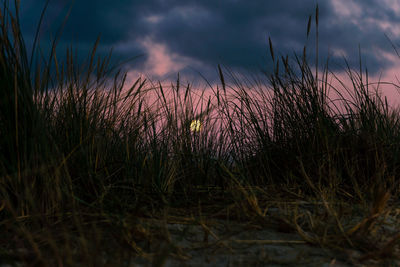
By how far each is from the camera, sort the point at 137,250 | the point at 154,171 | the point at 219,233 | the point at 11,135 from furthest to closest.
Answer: the point at 154,171 → the point at 11,135 → the point at 219,233 → the point at 137,250

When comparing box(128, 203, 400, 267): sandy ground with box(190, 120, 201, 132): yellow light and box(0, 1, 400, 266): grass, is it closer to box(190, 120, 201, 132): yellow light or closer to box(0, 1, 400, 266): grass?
box(0, 1, 400, 266): grass

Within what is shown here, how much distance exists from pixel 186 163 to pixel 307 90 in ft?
2.83

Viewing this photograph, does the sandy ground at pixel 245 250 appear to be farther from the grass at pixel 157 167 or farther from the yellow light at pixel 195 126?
the yellow light at pixel 195 126

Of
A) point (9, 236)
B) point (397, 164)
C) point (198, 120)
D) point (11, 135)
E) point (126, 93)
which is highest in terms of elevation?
point (126, 93)

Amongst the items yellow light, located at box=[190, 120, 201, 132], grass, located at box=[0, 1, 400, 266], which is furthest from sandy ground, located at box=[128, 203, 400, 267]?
yellow light, located at box=[190, 120, 201, 132]

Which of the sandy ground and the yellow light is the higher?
the yellow light

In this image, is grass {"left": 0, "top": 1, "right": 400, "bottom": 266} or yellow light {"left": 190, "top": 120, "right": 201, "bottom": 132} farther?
yellow light {"left": 190, "top": 120, "right": 201, "bottom": 132}

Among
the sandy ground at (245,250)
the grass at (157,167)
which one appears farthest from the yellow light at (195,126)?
the sandy ground at (245,250)

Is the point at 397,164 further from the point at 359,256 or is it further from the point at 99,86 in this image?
the point at 99,86

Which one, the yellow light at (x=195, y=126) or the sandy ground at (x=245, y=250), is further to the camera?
the yellow light at (x=195, y=126)

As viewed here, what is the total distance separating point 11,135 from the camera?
4.85 feet

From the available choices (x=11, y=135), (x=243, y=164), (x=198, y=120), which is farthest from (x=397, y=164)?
(x=11, y=135)

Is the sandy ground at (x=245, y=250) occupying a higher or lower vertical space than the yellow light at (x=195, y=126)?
lower

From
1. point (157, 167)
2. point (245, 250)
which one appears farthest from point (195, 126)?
point (245, 250)
